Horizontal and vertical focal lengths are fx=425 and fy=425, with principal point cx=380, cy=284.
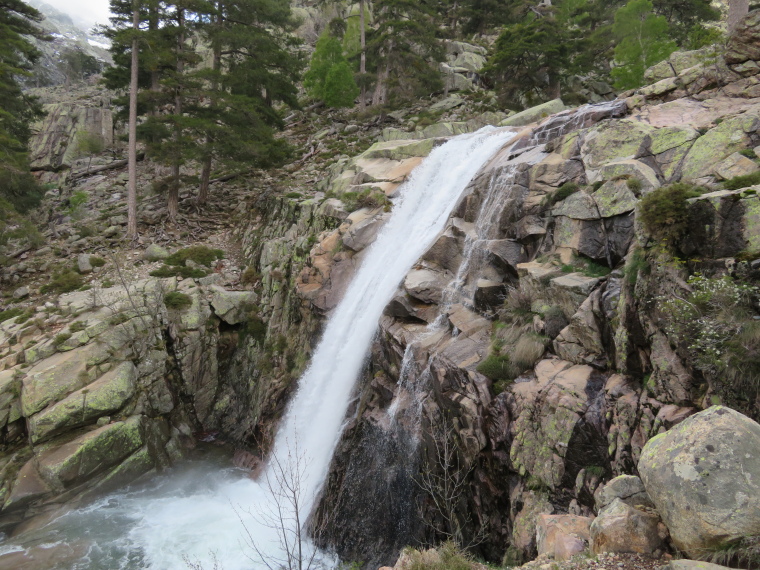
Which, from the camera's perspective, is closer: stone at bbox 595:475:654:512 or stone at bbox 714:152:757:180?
stone at bbox 595:475:654:512

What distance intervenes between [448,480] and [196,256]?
Answer: 18.7m

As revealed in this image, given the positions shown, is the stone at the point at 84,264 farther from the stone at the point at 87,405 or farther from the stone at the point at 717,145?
the stone at the point at 717,145

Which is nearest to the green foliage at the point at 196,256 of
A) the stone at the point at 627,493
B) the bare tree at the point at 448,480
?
the bare tree at the point at 448,480

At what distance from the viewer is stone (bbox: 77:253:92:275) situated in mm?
22250

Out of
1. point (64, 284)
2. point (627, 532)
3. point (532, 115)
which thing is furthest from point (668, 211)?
point (64, 284)

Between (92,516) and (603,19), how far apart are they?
53584 millimetres

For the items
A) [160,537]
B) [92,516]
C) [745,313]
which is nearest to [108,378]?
[92,516]

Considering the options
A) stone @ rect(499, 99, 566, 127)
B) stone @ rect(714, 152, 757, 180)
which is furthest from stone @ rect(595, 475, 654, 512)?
stone @ rect(499, 99, 566, 127)

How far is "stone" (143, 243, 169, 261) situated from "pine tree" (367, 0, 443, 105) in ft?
72.2

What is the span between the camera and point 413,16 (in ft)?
118

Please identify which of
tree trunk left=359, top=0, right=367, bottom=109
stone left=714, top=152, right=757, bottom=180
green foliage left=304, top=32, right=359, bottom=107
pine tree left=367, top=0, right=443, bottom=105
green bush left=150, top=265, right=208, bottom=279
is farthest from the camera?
tree trunk left=359, top=0, right=367, bottom=109

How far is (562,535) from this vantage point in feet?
22.3

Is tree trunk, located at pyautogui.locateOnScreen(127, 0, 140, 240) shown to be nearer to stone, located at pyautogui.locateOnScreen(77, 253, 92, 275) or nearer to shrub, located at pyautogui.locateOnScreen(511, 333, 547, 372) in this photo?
stone, located at pyautogui.locateOnScreen(77, 253, 92, 275)

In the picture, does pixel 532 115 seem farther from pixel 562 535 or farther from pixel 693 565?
pixel 693 565
